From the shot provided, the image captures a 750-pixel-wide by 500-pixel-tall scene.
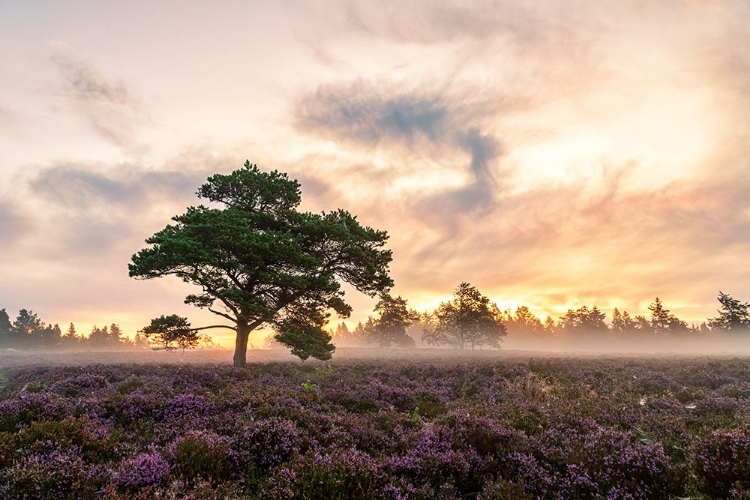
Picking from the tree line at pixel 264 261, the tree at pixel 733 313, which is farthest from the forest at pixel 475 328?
the tree line at pixel 264 261

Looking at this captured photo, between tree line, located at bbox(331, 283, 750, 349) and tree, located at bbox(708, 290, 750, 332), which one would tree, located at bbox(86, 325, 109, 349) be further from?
tree, located at bbox(708, 290, 750, 332)

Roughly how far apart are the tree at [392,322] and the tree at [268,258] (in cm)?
4435

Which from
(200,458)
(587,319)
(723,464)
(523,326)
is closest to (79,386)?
(200,458)

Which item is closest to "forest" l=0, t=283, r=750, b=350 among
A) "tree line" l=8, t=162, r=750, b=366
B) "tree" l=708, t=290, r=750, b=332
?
"tree" l=708, t=290, r=750, b=332

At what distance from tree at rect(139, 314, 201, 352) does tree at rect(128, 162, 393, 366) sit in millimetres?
1268

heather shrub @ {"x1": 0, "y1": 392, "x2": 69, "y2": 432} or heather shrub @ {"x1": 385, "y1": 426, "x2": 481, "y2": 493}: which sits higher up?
heather shrub @ {"x1": 0, "y1": 392, "x2": 69, "y2": 432}

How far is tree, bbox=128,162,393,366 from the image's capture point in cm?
1786

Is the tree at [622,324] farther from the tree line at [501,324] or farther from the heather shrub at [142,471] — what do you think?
the heather shrub at [142,471]

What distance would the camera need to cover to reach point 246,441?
5543mm

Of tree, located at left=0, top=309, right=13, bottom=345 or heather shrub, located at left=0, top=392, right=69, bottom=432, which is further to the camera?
tree, located at left=0, top=309, right=13, bottom=345

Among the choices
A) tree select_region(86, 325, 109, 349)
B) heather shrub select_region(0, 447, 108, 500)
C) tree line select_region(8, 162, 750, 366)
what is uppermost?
tree line select_region(8, 162, 750, 366)

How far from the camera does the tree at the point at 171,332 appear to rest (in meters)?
18.8

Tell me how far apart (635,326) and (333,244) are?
153m

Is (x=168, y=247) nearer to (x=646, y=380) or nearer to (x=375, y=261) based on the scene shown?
(x=375, y=261)
